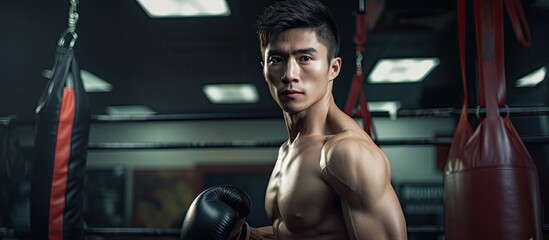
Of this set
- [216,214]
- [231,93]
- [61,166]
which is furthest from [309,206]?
[231,93]

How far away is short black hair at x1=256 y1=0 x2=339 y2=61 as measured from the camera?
1154 millimetres

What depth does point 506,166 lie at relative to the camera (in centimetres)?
121

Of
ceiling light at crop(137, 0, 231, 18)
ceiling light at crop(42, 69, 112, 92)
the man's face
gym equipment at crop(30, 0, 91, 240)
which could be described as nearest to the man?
the man's face

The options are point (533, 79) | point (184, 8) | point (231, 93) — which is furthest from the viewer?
point (231, 93)

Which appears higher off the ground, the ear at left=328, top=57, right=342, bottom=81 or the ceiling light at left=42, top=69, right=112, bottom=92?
the ceiling light at left=42, top=69, right=112, bottom=92

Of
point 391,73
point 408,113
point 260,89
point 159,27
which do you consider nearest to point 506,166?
point 408,113

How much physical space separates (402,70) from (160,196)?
3953 millimetres

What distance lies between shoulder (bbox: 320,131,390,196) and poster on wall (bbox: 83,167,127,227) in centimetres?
621

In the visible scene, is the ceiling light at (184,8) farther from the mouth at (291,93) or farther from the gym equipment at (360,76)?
the mouth at (291,93)

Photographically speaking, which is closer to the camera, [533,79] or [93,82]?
[533,79]

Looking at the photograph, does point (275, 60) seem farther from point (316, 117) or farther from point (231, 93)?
point (231, 93)

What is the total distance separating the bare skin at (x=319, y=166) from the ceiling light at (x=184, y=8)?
2.11 m

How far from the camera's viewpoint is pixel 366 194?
995 millimetres

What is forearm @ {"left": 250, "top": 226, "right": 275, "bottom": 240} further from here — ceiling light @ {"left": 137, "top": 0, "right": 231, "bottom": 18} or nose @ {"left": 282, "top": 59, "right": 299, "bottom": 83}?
ceiling light @ {"left": 137, "top": 0, "right": 231, "bottom": 18}
